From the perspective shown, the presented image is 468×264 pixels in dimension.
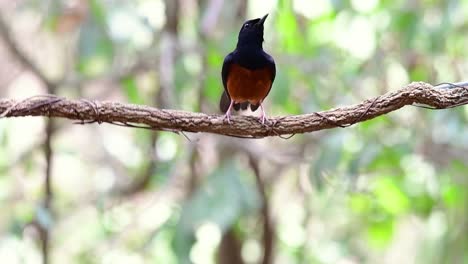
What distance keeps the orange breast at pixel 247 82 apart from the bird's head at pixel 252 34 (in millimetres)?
A: 108

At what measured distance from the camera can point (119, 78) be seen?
4340 mm

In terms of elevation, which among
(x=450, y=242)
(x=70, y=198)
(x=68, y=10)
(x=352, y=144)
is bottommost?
(x=450, y=242)

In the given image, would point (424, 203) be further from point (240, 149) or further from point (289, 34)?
point (289, 34)

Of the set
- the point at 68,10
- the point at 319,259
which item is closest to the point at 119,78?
the point at 68,10

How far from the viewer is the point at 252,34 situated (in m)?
2.59

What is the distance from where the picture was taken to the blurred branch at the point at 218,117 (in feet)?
6.29

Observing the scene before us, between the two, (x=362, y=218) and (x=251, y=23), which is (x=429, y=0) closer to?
(x=362, y=218)

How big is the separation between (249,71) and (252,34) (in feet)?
0.53

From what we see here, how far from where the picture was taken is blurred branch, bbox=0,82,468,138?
1.92 meters

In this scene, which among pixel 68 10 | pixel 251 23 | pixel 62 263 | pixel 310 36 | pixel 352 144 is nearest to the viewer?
pixel 251 23

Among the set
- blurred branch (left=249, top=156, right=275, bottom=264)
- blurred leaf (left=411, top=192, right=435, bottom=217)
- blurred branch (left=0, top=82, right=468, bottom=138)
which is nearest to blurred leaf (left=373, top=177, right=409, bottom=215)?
blurred leaf (left=411, top=192, right=435, bottom=217)

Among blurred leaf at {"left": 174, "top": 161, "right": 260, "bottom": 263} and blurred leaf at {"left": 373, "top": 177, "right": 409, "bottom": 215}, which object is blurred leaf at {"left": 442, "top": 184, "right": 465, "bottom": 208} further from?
blurred leaf at {"left": 174, "top": 161, "right": 260, "bottom": 263}

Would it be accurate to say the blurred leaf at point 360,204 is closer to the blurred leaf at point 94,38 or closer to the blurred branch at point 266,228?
the blurred branch at point 266,228

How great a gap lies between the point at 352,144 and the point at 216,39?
36.5 inches
